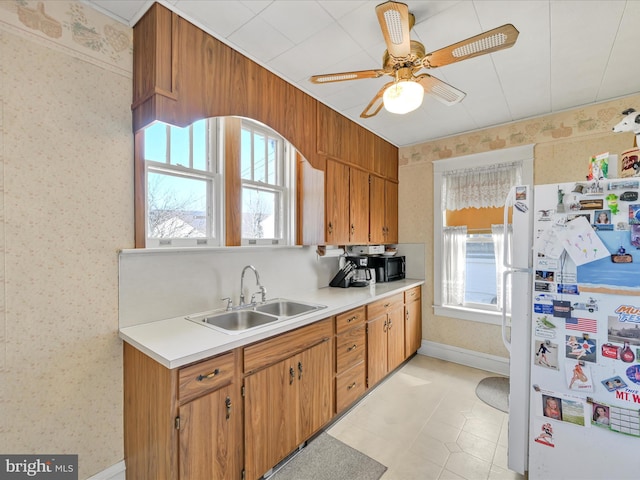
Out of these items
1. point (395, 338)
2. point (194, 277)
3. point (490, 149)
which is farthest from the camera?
point (490, 149)

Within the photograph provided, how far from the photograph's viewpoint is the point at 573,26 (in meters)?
1.69

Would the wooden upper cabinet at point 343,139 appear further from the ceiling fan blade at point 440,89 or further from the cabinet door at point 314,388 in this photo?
the cabinet door at point 314,388

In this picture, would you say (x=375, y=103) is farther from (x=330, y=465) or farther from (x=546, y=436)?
(x=330, y=465)

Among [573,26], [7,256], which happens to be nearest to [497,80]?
[573,26]

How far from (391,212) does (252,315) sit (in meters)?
2.33

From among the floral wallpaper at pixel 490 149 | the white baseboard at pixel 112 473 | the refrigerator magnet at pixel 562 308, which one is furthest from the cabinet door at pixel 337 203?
the white baseboard at pixel 112 473

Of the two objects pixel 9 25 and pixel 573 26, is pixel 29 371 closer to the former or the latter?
pixel 9 25

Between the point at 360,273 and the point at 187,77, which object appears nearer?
the point at 187,77

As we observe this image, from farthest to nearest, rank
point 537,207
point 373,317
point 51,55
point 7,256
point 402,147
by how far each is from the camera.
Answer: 1. point 402,147
2. point 373,317
3. point 537,207
4. point 51,55
5. point 7,256

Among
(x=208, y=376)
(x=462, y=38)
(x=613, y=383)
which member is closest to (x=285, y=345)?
(x=208, y=376)

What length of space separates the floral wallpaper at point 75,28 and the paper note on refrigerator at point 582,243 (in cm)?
262

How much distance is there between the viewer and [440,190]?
11.6 ft

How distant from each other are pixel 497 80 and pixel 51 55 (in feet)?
9.38

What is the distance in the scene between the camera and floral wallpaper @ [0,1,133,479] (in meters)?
1.37
